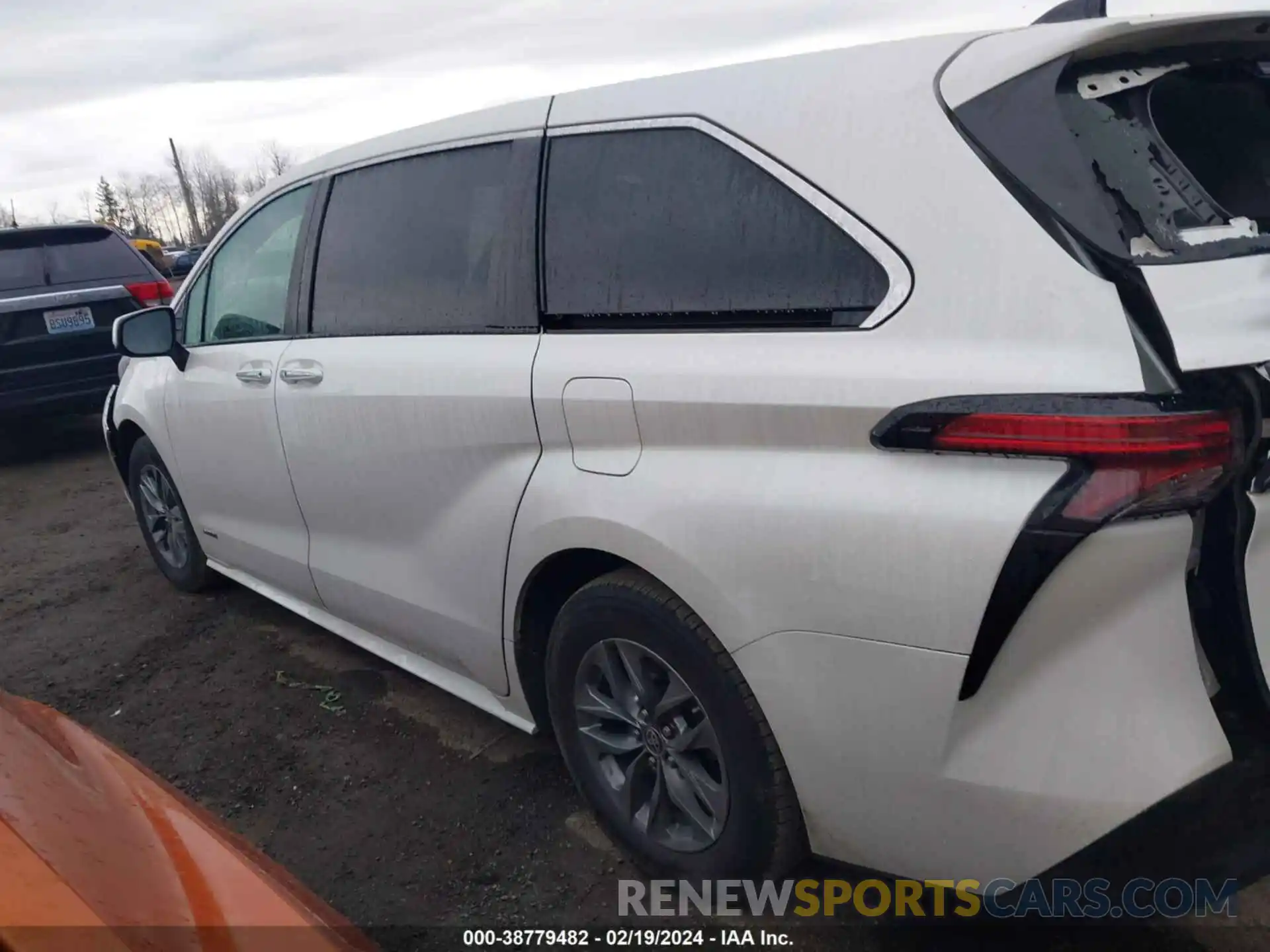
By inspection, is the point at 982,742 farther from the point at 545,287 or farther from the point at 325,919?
the point at 545,287

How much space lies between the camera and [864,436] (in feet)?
5.58

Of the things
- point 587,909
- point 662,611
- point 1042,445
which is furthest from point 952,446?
point 587,909

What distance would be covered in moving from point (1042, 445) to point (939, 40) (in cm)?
82

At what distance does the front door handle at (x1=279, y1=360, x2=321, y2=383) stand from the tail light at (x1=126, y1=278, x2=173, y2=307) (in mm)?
5151

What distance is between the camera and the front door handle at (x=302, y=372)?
2.98 m

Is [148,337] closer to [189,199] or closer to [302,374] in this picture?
[302,374]

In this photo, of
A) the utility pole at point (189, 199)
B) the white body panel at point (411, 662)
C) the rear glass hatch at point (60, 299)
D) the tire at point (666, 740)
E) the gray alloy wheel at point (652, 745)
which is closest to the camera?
the tire at point (666, 740)

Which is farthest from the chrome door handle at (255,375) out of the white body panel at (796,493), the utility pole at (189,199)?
the utility pole at (189,199)

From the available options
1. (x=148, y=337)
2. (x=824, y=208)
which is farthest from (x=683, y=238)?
(x=148, y=337)

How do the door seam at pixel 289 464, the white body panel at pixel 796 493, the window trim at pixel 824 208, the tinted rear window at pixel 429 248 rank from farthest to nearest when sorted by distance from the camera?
the door seam at pixel 289 464 < the tinted rear window at pixel 429 248 < the window trim at pixel 824 208 < the white body panel at pixel 796 493

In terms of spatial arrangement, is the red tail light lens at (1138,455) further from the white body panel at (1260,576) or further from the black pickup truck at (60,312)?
the black pickup truck at (60,312)

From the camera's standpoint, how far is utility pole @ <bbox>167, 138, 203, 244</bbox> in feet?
211

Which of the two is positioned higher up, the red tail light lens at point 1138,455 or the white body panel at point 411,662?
the red tail light lens at point 1138,455

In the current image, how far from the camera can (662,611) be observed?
2.04m
